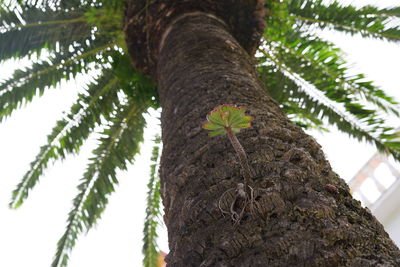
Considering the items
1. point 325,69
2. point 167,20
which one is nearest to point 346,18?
point 325,69

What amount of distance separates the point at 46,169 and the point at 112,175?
110cm

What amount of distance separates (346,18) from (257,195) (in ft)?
16.1

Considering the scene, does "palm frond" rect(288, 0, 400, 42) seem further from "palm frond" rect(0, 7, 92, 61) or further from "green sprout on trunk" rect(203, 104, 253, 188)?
"green sprout on trunk" rect(203, 104, 253, 188)

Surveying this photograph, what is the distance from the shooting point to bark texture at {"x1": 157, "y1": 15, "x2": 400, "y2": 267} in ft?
3.44

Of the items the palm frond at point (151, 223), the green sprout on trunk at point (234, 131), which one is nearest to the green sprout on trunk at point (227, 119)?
the green sprout on trunk at point (234, 131)

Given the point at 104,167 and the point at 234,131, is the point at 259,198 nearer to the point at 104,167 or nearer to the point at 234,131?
the point at 234,131

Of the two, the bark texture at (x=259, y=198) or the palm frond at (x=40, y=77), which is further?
the palm frond at (x=40, y=77)

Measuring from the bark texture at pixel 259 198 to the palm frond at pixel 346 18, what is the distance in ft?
12.2

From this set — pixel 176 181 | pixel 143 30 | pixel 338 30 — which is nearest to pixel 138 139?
pixel 143 30

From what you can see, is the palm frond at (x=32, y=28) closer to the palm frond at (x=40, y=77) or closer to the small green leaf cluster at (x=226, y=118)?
the palm frond at (x=40, y=77)

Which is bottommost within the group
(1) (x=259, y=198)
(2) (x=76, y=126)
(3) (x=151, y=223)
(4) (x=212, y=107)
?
(1) (x=259, y=198)

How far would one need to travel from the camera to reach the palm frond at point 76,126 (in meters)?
6.18

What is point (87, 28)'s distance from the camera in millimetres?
5312

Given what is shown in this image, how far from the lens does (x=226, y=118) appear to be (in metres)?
1.00
